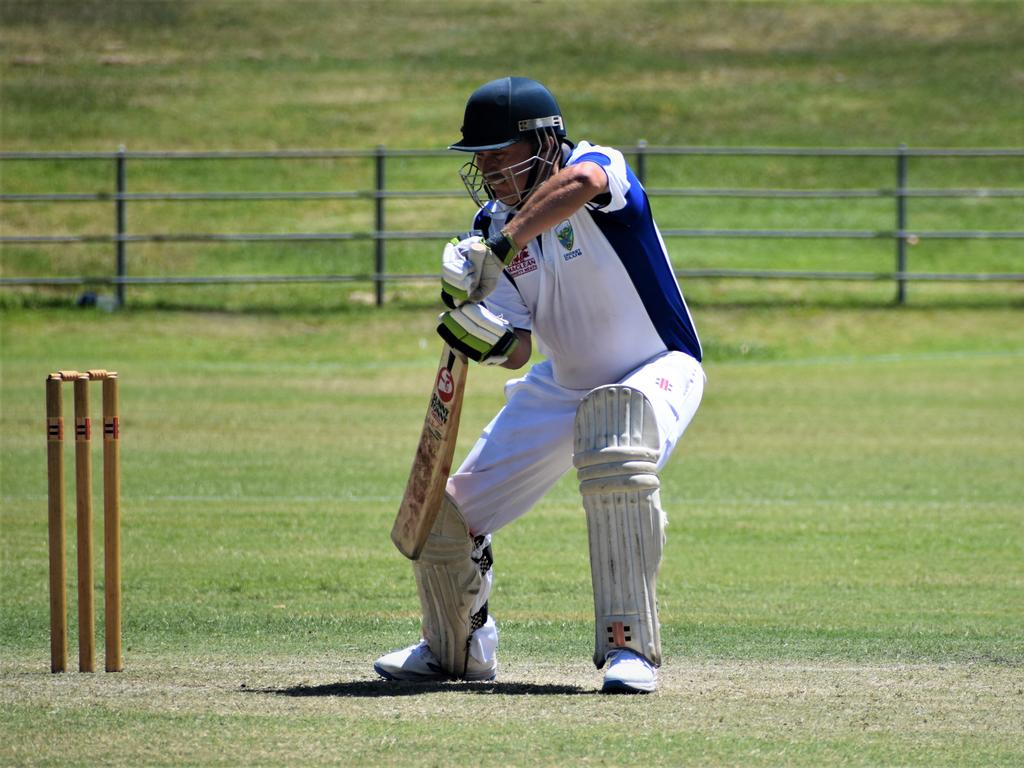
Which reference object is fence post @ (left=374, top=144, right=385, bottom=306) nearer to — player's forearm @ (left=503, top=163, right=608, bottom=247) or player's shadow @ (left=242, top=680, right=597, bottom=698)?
player's shadow @ (left=242, top=680, right=597, bottom=698)

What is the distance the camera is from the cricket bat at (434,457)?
18.2 ft

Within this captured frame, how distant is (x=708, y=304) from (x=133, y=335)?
272 inches

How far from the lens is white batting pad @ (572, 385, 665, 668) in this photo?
524 centimetres

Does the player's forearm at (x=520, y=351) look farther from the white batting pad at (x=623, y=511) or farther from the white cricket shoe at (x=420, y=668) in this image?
the white cricket shoe at (x=420, y=668)

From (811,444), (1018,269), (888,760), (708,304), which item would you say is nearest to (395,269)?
(708,304)

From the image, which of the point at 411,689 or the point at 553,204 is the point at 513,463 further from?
the point at 553,204

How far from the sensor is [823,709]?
16.2 ft

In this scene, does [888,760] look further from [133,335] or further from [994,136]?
[994,136]

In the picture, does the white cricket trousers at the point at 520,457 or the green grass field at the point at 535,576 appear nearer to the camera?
the green grass field at the point at 535,576

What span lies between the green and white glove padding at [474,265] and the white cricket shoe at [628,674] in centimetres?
122

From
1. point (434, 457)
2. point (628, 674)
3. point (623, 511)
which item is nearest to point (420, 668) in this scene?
point (434, 457)

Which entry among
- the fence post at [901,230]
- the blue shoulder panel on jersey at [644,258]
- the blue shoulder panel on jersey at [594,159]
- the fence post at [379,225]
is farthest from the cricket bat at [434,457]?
the fence post at [901,230]

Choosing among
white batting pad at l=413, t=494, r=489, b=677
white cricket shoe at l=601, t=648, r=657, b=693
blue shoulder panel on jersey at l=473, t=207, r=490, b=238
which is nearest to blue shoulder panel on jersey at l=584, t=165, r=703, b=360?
blue shoulder panel on jersey at l=473, t=207, r=490, b=238

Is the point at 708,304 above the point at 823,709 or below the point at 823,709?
above
